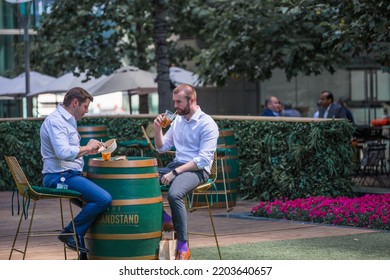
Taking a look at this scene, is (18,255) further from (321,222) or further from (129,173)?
(321,222)

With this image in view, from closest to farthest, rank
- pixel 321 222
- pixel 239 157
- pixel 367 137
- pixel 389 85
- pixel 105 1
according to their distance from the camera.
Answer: pixel 321 222, pixel 239 157, pixel 367 137, pixel 105 1, pixel 389 85

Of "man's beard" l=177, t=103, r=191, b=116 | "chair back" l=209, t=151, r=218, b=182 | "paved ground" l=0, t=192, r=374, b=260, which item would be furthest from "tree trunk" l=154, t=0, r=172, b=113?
"man's beard" l=177, t=103, r=191, b=116

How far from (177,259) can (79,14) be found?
46.8ft

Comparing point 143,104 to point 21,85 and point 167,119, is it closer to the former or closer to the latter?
point 21,85

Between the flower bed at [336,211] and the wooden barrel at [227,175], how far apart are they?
4.01ft

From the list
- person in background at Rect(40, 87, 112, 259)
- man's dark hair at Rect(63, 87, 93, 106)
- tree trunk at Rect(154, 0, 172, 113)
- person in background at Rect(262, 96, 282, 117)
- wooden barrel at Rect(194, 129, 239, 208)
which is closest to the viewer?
person in background at Rect(40, 87, 112, 259)

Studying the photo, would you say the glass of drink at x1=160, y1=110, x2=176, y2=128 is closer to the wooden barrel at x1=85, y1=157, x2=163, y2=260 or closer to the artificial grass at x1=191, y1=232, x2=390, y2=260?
the wooden barrel at x1=85, y1=157, x2=163, y2=260

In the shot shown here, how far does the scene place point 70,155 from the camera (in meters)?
9.47

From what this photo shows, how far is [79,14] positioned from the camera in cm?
2316

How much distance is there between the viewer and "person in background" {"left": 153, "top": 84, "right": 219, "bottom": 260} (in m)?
9.62

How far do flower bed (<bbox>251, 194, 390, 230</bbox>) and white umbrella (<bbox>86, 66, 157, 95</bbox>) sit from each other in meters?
11.1

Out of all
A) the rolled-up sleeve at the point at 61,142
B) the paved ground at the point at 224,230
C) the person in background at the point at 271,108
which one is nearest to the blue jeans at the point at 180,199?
the rolled-up sleeve at the point at 61,142

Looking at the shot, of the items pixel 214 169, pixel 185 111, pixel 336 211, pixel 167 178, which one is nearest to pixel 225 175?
pixel 336 211
